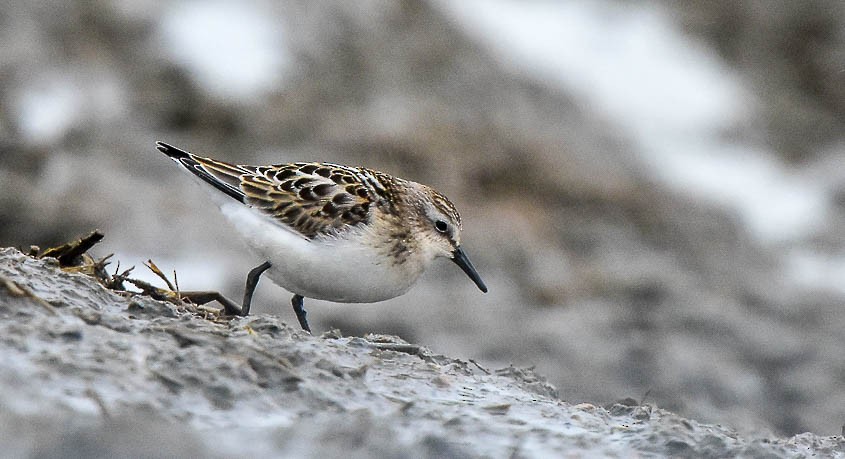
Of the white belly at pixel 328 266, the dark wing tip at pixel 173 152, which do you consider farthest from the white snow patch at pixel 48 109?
the white belly at pixel 328 266

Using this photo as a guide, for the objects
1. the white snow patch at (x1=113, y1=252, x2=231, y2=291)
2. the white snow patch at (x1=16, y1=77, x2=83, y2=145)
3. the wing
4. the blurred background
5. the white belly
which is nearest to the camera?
the white belly

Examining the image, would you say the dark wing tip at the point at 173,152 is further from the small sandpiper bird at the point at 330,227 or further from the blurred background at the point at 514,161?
the blurred background at the point at 514,161

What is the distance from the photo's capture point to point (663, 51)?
51.6ft

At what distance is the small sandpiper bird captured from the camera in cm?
621

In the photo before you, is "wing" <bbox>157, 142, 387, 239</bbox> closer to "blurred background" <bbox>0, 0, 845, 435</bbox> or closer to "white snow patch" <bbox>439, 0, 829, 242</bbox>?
"blurred background" <bbox>0, 0, 845, 435</bbox>

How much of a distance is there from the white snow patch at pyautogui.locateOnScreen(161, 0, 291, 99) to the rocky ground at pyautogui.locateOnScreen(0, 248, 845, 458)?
272 inches

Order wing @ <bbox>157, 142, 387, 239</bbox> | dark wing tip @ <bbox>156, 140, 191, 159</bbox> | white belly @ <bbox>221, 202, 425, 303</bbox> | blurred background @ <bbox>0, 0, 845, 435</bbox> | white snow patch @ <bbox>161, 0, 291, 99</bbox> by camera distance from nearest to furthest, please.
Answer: white belly @ <bbox>221, 202, 425, 303</bbox> < wing @ <bbox>157, 142, 387, 239</bbox> < dark wing tip @ <bbox>156, 140, 191, 159</bbox> < blurred background @ <bbox>0, 0, 845, 435</bbox> < white snow patch @ <bbox>161, 0, 291, 99</bbox>

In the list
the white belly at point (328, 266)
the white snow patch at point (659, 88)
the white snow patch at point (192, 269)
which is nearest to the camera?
the white belly at point (328, 266)

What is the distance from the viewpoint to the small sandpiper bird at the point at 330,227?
6207mm

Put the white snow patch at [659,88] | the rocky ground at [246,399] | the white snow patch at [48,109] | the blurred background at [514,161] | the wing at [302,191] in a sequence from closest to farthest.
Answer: the rocky ground at [246,399]
the wing at [302,191]
the blurred background at [514,161]
the white snow patch at [48,109]
the white snow patch at [659,88]

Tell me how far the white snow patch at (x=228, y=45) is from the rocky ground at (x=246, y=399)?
6.90 metres

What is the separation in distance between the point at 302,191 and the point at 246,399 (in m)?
2.33

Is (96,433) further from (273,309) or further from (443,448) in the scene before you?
(273,309)

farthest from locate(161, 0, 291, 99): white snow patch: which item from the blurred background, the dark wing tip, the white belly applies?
the white belly
